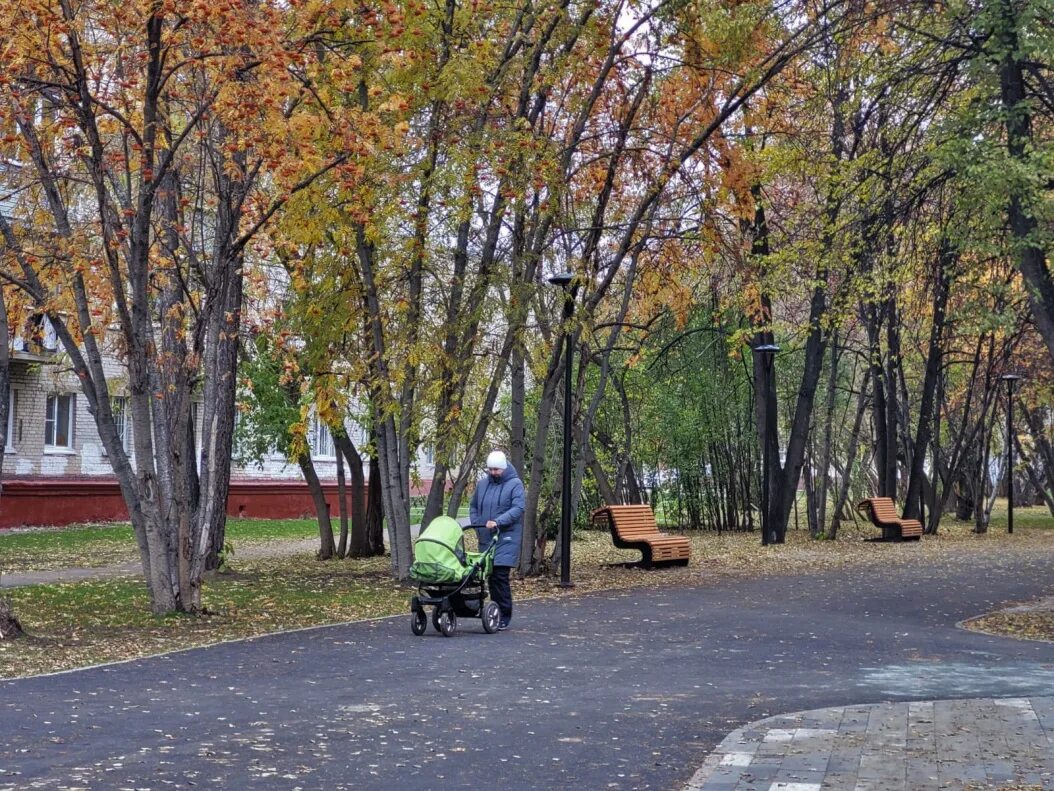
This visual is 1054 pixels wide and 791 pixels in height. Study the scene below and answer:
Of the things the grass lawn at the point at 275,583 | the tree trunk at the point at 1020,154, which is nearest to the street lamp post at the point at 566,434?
the grass lawn at the point at 275,583

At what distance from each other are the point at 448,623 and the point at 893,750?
6.62 metres

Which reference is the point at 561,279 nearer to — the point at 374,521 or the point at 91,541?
the point at 374,521

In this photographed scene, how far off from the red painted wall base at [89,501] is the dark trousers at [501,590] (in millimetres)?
19771

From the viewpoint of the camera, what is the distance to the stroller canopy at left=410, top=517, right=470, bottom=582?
1360cm

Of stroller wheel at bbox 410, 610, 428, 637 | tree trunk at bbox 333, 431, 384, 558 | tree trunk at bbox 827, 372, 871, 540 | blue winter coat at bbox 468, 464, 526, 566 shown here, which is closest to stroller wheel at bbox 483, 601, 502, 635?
blue winter coat at bbox 468, 464, 526, 566

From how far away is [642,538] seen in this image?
80.4 feet

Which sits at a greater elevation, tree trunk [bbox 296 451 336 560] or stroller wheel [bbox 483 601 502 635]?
tree trunk [bbox 296 451 336 560]

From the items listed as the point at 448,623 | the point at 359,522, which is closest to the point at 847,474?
the point at 359,522

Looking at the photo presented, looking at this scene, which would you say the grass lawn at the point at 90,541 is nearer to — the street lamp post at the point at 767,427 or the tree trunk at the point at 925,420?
the street lamp post at the point at 767,427

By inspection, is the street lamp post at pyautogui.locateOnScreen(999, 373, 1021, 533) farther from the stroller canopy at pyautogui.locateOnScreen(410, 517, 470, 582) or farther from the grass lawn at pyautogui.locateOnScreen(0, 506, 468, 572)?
the stroller canopy at pyautogui.locateOnScreen(410, 517, 470, 582)

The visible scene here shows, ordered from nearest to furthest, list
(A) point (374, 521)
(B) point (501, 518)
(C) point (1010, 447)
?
(B) point (501, 518), (A) point (374, 521), (C) point (1010, 447)

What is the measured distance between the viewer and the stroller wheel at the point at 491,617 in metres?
14.1

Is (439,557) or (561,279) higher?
(561,279)

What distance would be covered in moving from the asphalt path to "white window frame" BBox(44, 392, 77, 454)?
92.4 feet
